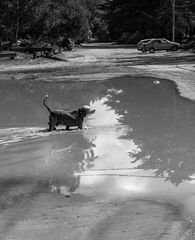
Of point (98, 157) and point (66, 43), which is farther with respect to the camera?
point (66, 43)

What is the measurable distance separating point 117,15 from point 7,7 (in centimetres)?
3816

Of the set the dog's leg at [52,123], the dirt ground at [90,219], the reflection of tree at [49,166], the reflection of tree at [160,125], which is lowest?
the reflection of tree at [160,125]

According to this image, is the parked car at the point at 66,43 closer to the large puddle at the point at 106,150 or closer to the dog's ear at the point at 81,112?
the large puddle at the point at 106,150

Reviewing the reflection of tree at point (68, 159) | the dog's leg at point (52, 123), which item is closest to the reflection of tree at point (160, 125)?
the reflection of tree at point (68, 159)

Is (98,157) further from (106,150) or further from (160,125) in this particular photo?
(160,125)

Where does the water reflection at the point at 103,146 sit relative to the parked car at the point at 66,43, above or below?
below

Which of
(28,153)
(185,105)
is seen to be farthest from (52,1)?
(28,153)

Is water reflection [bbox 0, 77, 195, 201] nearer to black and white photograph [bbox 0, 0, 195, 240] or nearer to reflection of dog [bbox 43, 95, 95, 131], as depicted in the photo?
black and white photograph [bbox 0, 0, 195, 240]

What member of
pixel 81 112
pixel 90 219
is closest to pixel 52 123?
pixel 81 112

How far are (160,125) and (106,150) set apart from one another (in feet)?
11.1

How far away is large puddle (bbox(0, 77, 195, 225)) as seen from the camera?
8.88 metres

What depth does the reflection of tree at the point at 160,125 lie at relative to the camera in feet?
34.6

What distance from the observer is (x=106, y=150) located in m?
11.9

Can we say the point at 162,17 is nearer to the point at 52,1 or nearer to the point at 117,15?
the point at 117,15
